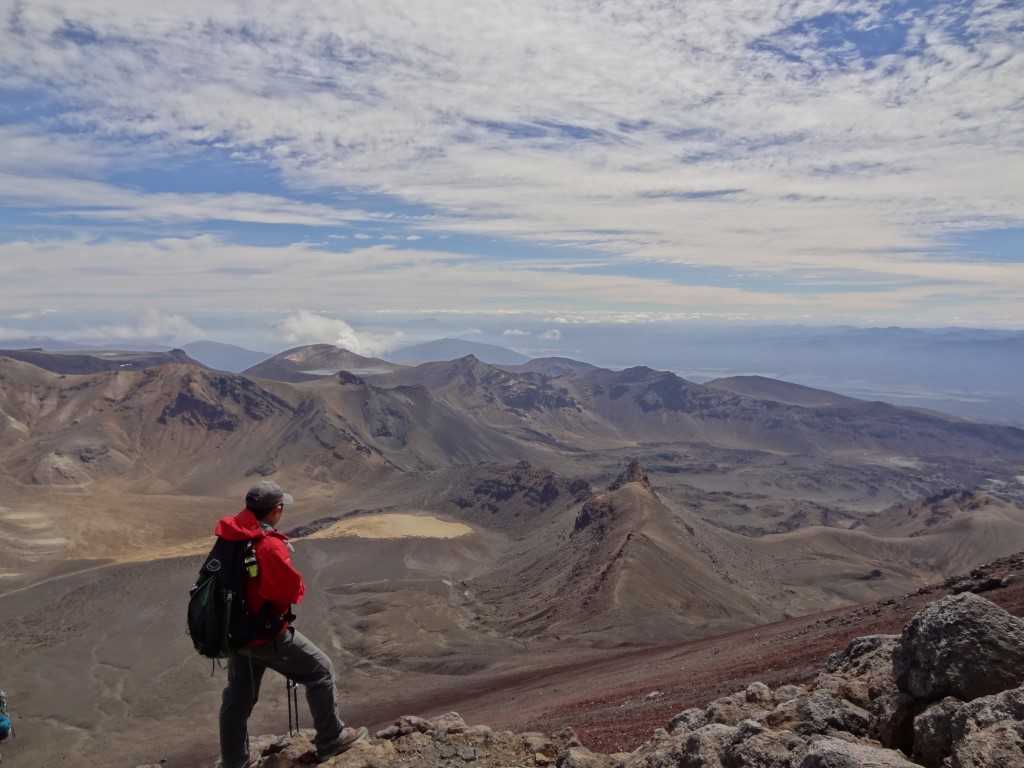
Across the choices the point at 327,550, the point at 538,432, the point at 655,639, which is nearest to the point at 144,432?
the point at 327,550

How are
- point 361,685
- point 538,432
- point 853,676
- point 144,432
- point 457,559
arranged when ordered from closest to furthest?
point 853,676, point 361,685, point 457,559, point 144,432, point 538,432

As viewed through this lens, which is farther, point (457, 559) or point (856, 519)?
point (856, 519)

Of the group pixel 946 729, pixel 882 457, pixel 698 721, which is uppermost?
pixel 946 729

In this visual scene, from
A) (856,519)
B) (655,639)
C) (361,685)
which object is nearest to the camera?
(361,685)

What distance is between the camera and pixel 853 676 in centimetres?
841

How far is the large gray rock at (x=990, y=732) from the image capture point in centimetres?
475

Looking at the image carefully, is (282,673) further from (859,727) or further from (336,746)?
(859,727)

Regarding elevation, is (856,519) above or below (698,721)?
below

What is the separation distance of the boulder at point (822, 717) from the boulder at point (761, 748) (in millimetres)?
372

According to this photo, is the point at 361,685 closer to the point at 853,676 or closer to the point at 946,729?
the point at 853,676

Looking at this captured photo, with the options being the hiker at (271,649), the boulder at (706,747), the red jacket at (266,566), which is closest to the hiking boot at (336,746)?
the hiker at (271,649)

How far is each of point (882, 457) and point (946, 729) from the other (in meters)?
214

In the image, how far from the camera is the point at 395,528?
79.8 meters

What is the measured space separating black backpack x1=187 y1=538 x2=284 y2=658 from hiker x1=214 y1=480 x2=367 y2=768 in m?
0.07
